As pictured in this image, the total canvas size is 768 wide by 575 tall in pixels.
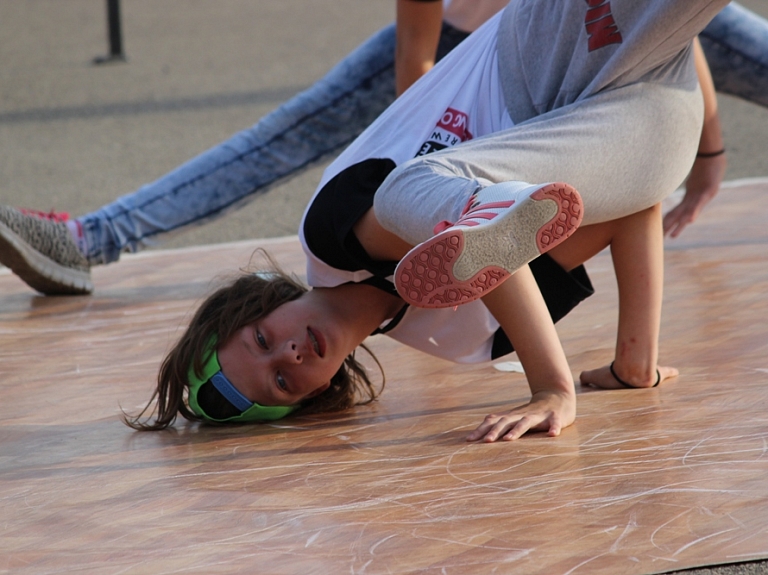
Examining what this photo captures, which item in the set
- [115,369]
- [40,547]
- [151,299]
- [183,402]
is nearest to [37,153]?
[151,299]

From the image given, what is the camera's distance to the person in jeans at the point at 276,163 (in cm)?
341

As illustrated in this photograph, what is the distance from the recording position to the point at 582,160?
7.35 feet

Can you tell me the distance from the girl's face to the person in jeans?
1.27 m

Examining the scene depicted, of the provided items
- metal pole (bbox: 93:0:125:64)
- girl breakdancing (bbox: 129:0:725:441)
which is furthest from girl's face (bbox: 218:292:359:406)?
metal pole (bbox: 93:0:125:64)

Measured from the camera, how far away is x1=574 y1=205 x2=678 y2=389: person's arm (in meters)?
2.46

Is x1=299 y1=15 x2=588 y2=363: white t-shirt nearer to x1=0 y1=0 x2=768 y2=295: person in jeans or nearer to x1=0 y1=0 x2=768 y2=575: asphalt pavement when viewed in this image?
x1=0 y1=0 x2=768 y2=295: person in jeans

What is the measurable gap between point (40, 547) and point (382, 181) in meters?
1.03

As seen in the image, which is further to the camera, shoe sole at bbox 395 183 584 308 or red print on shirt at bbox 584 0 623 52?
red print on shirt at bbox 584 0 623 52

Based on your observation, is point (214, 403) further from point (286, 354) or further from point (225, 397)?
point (286, 354)

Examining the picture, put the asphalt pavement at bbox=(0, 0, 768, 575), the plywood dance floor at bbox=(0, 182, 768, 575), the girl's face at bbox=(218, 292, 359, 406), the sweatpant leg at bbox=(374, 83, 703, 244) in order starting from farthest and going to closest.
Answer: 1. the asphalt pavement at bbox=(0, 0, 768, 575)
2. the girl's face at bbox=(218, 292, 359, 406)
3. the sweatpant leg at bbox=(374, 83, 703, 244)
4. the plywood dance floor at bbox=(0, 182, 768, 575)

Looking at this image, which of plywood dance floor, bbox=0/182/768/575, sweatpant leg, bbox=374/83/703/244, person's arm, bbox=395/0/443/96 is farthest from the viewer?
person's arm, bbox=395/0/443/96

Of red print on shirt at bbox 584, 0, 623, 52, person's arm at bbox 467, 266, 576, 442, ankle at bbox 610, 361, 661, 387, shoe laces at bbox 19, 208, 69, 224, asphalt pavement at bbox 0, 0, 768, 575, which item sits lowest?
asphalt pavement at bbox 0, 0, 768, 575

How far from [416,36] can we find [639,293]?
3.45ft

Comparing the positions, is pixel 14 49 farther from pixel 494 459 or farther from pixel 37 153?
pixel 494 459
